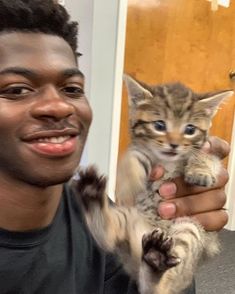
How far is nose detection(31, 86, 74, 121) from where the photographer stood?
0.62 metres

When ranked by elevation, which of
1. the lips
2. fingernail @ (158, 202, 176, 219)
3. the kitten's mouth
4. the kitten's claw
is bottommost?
fingernail @ (158, 202, 176, 219)

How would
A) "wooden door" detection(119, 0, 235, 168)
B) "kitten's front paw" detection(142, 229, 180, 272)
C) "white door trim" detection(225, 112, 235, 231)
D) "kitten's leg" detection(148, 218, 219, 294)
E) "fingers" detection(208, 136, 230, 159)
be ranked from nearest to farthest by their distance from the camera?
"kitten's front paw" detection(142, 229, 180, 272), "kitten's leg" detection(148, 218, 219, 294), "fingers" detection(208, 136, 230, 159), "wooden door" detection(119, 0, 235, 168), "white door trim" detection(225, 112, 235, 231)

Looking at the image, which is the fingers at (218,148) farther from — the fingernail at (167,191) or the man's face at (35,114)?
the man's face at (35,114)

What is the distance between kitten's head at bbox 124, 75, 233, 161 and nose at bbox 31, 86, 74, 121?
1.71 feet

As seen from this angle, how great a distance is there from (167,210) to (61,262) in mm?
362

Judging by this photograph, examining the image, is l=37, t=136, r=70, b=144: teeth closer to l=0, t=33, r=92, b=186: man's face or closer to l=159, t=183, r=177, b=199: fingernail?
l=0, t=33, r=92, b=186: man's face

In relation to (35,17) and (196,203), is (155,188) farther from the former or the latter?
(35,17)

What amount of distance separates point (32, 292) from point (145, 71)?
190cm

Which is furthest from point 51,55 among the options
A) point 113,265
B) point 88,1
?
point 88,1

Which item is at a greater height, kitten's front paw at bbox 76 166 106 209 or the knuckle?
kitten's front paw at bbox 76 166 106 209

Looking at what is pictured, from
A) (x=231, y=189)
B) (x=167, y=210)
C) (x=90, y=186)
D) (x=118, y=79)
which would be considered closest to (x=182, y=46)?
(x=118, y=79)

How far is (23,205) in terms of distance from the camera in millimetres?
704

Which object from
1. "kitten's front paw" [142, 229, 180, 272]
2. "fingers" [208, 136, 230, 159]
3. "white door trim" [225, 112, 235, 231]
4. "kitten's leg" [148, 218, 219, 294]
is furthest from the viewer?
"white door trim" [225, 112, 235, 231]

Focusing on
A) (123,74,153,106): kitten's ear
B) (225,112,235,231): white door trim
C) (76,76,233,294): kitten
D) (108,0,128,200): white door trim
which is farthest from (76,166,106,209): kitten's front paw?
(225,112,235,231): white door trim
